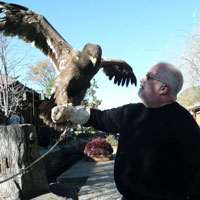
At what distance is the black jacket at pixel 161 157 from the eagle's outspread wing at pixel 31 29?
3.35 meters

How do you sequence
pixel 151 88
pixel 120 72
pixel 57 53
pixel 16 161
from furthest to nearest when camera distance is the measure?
pixel 120 72 < pixel 57 53 < pixel 16 161 < pixel 151 88

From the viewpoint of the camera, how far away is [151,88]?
2.04 meters

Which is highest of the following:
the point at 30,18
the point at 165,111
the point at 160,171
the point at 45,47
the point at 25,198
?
the point at 30,18

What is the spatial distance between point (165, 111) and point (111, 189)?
17.9ft

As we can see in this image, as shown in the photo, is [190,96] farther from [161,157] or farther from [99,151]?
[161,157]

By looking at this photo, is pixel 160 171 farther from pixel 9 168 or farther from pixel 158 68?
pixel 9 168

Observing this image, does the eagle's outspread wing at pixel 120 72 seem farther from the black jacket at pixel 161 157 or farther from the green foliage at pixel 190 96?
the black jacket at pixel 161 157

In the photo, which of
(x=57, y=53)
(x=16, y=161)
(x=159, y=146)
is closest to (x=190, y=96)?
(x=57, y=53)

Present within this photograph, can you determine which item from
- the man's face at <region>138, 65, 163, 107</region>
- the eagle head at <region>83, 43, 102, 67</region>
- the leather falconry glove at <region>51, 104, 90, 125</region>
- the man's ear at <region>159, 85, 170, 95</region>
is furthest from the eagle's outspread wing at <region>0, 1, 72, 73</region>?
the man's ear at <region>159, 85, 170, 95</region>

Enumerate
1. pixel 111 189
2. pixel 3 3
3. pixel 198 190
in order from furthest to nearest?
pixel 111 189
pixel 3 3
pixel 198 190

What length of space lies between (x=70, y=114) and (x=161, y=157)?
789 millimetres

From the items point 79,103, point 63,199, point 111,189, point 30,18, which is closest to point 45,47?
point 30,18

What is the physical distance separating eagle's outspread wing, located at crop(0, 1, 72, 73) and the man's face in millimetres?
3235

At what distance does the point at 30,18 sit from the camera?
5320 millimetres
